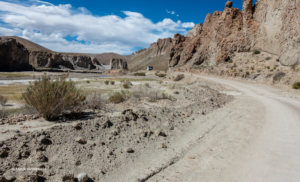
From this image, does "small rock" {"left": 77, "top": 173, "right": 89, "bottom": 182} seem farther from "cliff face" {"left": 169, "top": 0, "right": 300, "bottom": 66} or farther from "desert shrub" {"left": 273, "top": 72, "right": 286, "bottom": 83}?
"cliff face" {"left": 169, "top": 0, "right": 300, "bottom": 66}

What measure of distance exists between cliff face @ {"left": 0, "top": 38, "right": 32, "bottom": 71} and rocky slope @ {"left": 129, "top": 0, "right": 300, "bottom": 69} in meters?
61.4

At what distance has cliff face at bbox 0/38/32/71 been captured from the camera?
65.4 m

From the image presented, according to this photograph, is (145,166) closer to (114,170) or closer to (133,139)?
(114,170)

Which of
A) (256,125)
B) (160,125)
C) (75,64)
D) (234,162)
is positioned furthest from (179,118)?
(75,64)

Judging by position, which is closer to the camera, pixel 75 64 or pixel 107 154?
pixel 107 154

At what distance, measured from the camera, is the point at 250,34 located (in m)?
36.7

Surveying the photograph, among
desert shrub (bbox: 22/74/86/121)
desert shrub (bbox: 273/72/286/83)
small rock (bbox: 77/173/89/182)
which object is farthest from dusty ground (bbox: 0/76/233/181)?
desert shrub (bbox: 273/72/286/83)

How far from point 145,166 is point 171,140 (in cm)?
160

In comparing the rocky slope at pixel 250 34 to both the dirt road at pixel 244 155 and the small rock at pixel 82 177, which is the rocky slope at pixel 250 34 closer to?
the dirt road at pixel 244 155

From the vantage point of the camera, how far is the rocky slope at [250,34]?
81.5 ft

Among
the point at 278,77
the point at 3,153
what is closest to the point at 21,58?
the point at 278,77

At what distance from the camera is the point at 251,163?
4.02 meters

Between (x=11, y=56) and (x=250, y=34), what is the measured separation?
3068 inches

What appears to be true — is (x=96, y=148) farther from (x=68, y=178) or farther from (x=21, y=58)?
(x=21, y=58)
